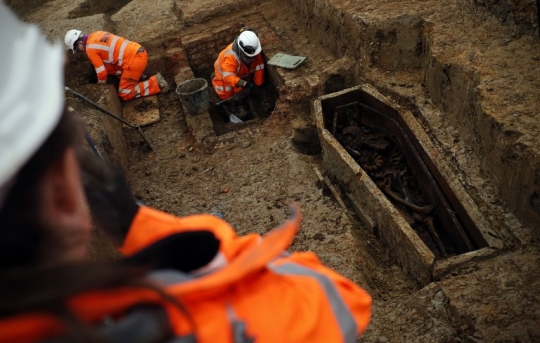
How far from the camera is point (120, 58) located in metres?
7.24

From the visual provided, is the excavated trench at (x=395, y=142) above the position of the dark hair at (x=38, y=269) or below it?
below

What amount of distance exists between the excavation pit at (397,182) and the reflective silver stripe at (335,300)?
8.82 ft

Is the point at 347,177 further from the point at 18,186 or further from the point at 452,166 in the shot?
the point at 18,186

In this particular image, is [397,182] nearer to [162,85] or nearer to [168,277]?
[168,277]

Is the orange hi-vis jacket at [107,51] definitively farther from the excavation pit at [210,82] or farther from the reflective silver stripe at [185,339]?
the reflective silver stripe at [185,339]

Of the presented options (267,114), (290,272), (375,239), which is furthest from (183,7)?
(290,272)

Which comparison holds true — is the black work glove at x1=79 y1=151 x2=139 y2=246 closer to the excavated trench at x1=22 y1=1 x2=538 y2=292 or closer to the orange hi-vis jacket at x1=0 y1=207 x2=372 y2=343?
the orange hi-vis jacket at x1=0 y1=207 x2=372 y2=343

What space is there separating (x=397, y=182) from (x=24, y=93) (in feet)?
14.5

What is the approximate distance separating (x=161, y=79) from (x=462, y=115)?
4925 millimetres

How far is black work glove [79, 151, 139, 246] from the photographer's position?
1314 mm

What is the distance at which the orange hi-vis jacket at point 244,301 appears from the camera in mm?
771

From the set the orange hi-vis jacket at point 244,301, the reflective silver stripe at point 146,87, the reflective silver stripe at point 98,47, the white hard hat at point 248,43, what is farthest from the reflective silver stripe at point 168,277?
the reflective silver stripe at point 98,47

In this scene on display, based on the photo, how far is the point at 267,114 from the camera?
7.36 metres

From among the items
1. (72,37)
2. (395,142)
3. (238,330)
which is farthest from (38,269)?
(72,37)
